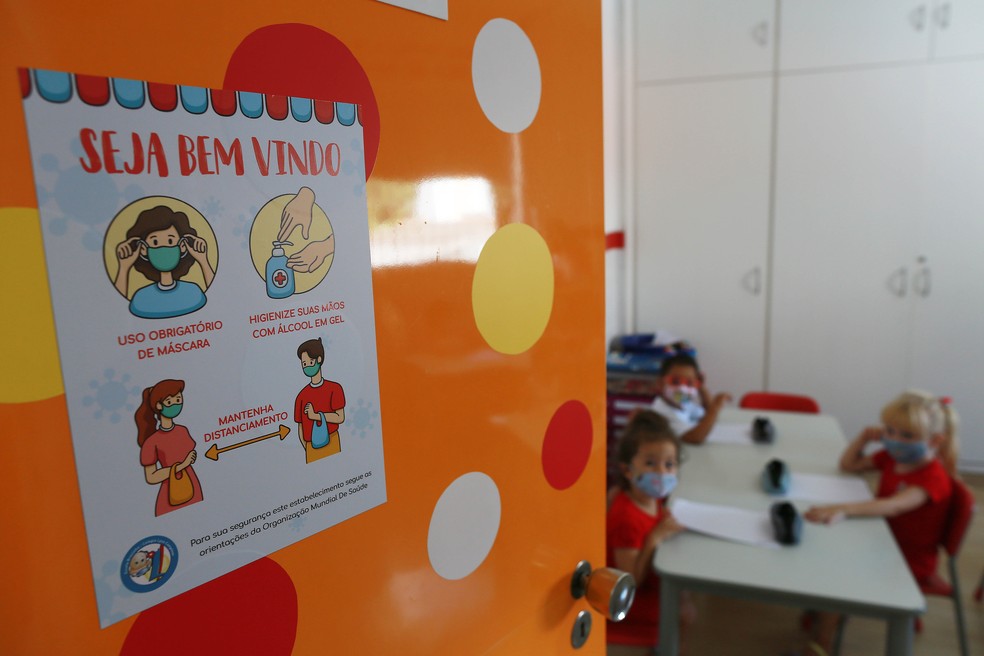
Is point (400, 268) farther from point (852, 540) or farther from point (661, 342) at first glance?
point (661, 342)

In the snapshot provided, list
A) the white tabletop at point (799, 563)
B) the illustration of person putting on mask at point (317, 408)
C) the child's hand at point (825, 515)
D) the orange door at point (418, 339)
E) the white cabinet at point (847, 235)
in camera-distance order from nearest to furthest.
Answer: the orange door at point (418, 339) → the illustration of person putting on mask at point (317, 408) → the white tabletop at point (799, 563) → the child's hand at point (825, 515) → the white cabinet at point (847, 235)

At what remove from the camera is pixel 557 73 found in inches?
26.0

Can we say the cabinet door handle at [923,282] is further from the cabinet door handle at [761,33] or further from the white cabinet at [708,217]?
the cabinet door handle at [761,33]

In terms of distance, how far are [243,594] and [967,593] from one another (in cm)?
296

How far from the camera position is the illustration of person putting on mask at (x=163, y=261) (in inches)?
14.2

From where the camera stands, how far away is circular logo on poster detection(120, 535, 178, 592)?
375mm

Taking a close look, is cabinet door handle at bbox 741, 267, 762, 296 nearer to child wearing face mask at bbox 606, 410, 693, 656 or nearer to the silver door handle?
child wearing face mask at bbox 606, 410, 693, 656

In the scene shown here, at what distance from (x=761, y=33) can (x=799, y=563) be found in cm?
276

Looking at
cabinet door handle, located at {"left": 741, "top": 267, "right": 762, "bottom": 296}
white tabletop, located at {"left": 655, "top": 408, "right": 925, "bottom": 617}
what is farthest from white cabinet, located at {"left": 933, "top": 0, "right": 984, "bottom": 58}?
white tabletop, located at {"left": 655, "top": 408, "right": 925, "bottom": 617}

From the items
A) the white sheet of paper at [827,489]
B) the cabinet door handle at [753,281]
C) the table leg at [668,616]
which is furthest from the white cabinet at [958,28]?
the table leg at [668,616]

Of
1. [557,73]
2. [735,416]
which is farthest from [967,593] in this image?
[557,73]

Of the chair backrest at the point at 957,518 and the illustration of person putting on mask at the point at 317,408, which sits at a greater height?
the illustration of person putting on mask at the point at 317,408

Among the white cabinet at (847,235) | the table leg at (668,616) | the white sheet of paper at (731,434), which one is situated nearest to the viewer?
the table leg at (668,616)

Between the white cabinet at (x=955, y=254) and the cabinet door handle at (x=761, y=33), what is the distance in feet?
2.53
